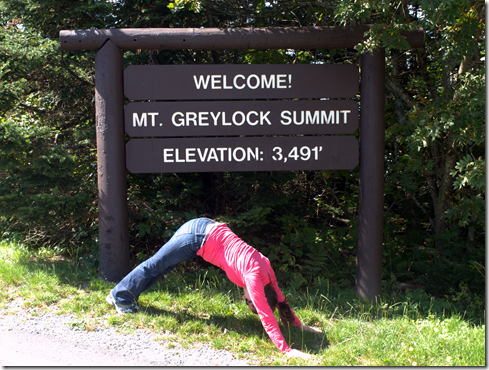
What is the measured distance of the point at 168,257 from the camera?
140 inches

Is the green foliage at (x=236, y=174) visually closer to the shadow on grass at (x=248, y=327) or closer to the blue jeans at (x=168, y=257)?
the shadow on grass at (x=248, y=327)

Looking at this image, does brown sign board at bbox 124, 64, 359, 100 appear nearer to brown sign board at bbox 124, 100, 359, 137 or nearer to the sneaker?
brown sign board at bbox 124, 100, 359, 137

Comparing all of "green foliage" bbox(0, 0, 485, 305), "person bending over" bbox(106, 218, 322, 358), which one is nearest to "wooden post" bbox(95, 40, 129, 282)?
"green foliage" bbox(0, 0, 485, 305)

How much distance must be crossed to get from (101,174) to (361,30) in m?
3.43

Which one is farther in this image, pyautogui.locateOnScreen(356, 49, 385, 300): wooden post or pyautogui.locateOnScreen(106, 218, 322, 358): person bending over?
pyautogui.locateOnScreen(356, 49, 385, 300): wooden post

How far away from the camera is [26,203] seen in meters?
5.07

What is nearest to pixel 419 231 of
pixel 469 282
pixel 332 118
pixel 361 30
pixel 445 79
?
pixel 469 282

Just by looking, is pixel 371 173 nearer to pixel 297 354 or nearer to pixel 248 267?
pixel 248 267

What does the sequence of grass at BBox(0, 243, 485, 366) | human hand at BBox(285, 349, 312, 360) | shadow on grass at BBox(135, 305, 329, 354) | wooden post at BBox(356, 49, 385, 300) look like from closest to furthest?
human hand at BBox(285, 349, 312, 360), grass at BBox(0, 243, 485, 366), shadow on grass at BBox(135, 305, 329, 354), wooden post at BBox(356, 49, 385, 300)

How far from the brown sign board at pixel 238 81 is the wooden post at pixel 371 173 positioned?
0.20 meters

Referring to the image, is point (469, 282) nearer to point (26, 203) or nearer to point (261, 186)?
point (261, 186)

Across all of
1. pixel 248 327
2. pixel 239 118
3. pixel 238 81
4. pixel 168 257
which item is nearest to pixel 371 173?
pixel 239 118

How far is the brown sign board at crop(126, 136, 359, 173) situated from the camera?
444cm

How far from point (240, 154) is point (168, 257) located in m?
1.52
